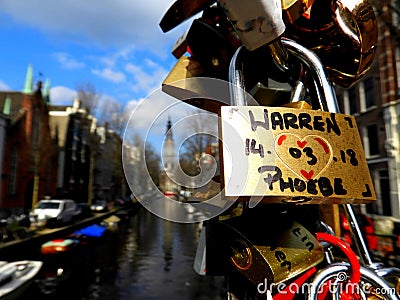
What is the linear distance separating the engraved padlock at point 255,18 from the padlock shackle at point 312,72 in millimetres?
221

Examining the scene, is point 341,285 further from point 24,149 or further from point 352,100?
point 24,149

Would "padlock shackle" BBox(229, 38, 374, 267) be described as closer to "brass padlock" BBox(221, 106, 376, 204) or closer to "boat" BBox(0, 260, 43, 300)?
"brass padlock" BBox(221, 106, 376, 204)

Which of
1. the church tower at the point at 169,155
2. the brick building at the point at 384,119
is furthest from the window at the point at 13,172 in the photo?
the church tower at the point at 169,155

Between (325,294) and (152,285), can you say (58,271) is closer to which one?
(152,285)

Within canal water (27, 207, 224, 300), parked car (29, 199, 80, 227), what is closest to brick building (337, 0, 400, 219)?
canal water (27, 207, 224, 300)

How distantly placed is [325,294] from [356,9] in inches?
41.8

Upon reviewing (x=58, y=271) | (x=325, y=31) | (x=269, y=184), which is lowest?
(x=58, y=271)

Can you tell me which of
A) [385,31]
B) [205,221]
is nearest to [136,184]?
[205,221]

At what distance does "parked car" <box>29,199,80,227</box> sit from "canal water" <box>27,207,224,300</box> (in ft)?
17.3

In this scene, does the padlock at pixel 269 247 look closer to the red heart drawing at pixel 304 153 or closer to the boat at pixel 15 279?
the red heart drawing at pixel 304 153

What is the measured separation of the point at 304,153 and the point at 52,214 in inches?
786

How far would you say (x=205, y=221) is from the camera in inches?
57.9

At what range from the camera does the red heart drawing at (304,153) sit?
95cm

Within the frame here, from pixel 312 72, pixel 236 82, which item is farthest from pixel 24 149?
pixel 312 72
